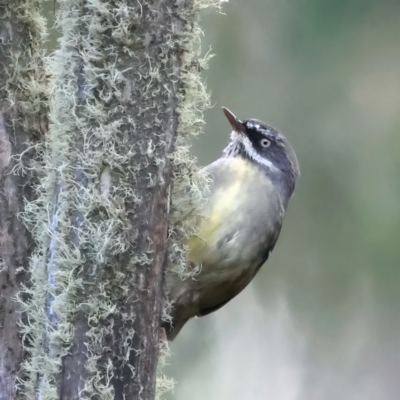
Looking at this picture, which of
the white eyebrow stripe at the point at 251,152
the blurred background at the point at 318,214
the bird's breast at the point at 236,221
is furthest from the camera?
the blurred background at the point at 318,214

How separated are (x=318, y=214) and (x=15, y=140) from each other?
6.02 ft

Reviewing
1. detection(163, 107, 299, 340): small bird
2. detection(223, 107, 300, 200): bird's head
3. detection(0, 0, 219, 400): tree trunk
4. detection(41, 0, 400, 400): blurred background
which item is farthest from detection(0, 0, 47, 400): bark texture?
detection(41, 0, 400, 400): blurred background

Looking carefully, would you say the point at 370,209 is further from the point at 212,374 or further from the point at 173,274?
the point at 173,274

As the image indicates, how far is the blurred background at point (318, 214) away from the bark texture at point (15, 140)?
149 cm

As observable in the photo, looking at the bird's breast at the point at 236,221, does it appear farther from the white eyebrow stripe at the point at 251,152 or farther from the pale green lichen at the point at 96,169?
the pale green lichen at the point at 96,169

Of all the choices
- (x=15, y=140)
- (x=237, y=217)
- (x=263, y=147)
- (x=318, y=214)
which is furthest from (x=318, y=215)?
(x=15, y=140)

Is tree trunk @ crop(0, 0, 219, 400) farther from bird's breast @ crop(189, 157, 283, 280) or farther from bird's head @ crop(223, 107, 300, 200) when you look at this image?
bird's head @ crop(223, 107, 300, 200)

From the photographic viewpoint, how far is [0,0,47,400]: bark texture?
1375 millimetres

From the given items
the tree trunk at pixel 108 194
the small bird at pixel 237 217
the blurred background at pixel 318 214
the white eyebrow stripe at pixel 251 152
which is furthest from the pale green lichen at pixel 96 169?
the blurred background at pixel 318 214

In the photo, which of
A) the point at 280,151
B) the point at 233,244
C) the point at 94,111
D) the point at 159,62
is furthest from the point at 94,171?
the point at 280,151

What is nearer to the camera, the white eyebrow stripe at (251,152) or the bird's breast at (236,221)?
the bird's breast at (236,221)

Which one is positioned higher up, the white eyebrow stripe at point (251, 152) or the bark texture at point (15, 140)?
the white eyebrow stripe at point (251, 152)

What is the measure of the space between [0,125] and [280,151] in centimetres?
98

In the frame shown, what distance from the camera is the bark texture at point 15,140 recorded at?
138 cm
